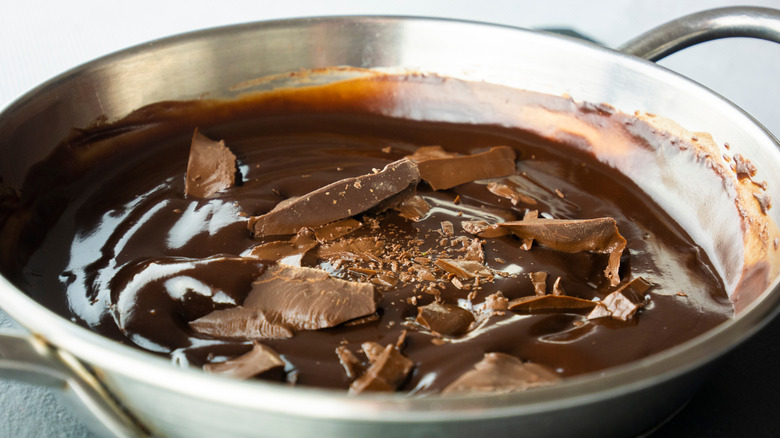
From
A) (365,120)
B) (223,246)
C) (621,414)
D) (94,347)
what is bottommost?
(621,414)

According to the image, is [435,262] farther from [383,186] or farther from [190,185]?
[190,185]

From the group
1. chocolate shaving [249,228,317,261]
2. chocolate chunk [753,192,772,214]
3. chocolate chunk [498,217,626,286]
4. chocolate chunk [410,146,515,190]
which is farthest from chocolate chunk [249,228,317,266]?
chocolate chunk [753,192,772,214]

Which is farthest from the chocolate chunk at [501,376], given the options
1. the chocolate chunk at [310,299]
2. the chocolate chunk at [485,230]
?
the chocolate chunk at [485,230]

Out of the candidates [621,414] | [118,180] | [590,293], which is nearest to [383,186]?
[590,293]

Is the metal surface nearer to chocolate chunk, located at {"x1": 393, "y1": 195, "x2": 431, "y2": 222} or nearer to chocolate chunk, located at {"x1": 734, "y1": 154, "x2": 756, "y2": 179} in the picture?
chocolate chunk, located at {"x1": 734, "y1": 154, "x2": 756, "y2": 179}

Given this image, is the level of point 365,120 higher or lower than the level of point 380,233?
higher

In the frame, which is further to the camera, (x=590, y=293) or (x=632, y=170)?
(x=632, y=170)

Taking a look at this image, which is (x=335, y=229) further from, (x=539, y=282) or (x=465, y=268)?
(x=539, y=282)
